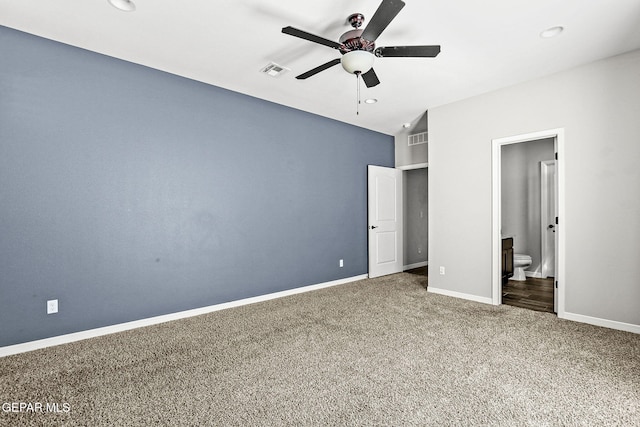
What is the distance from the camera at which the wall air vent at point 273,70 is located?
3273 millimetres

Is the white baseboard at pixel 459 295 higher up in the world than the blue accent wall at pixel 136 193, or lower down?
lower down

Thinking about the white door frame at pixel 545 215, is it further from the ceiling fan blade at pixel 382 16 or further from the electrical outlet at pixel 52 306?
the electrical outlet at pixel 52 306

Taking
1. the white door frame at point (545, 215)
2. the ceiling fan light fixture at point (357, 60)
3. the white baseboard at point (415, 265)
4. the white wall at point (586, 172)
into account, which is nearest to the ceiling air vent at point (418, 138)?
the white wall at point (586, 172)

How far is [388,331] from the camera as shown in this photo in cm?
302

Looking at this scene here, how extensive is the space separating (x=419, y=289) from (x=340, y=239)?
144 cm

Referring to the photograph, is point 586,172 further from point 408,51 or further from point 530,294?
point 408,51

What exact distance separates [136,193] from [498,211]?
166 inches

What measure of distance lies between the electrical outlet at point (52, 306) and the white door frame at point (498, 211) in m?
4.69

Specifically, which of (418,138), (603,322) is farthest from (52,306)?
(418,138)

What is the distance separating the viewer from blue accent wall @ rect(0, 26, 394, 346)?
A: 266 centimetres

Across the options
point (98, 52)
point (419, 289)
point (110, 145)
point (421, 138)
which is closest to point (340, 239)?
point (419, 289)

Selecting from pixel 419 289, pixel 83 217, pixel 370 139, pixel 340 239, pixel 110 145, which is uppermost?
pixel 370 139

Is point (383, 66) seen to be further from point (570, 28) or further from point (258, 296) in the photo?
point (258, 296)

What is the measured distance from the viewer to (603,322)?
313 cm
